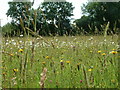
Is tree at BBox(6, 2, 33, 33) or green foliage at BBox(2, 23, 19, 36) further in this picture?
green foliage at BBox(2, 23, 19, 36)

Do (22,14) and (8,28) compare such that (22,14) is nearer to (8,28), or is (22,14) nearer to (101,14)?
(8,28)

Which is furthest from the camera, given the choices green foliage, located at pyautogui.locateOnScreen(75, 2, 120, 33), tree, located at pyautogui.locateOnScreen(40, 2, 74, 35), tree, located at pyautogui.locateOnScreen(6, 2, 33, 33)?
green foliage, located at pyautogui.locateOnScreen(75, 2, 120, 33)

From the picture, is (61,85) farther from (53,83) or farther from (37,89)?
(37,89)

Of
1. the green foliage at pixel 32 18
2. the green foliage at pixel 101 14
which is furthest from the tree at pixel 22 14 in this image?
the green foliage at pixel 101 14

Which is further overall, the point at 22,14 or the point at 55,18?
the point at 55,18

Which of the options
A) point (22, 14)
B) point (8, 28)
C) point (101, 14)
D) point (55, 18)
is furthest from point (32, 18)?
point (101, 14)

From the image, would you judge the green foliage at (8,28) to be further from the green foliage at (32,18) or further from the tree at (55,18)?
the tree at (55,18)

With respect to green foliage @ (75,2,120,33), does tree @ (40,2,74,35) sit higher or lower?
lower

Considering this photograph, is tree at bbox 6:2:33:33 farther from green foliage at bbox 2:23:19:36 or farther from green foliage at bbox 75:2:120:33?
green foliage at bbox 75:2:120:33

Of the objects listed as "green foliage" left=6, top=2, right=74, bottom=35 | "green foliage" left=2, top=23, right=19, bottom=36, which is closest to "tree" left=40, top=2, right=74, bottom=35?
"green foliage" left=6, top=2, right=74, bottom=35

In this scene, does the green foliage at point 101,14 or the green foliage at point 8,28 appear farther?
the green foliage at point 101,14

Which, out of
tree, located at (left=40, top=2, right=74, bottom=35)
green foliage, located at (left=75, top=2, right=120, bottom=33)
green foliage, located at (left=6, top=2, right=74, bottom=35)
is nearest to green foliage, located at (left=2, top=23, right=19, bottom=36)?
green foliage, located at (left=6, top=2, right=74, bottom=35)

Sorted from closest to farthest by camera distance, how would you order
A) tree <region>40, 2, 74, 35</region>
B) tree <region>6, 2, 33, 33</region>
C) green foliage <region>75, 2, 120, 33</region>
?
tree <region>6, 2, 33, 33</region> → tree <region>40, 2, 74, 35</region> → green foliage <region>75, 2, 120, 33</region>

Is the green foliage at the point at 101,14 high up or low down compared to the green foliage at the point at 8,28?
up
